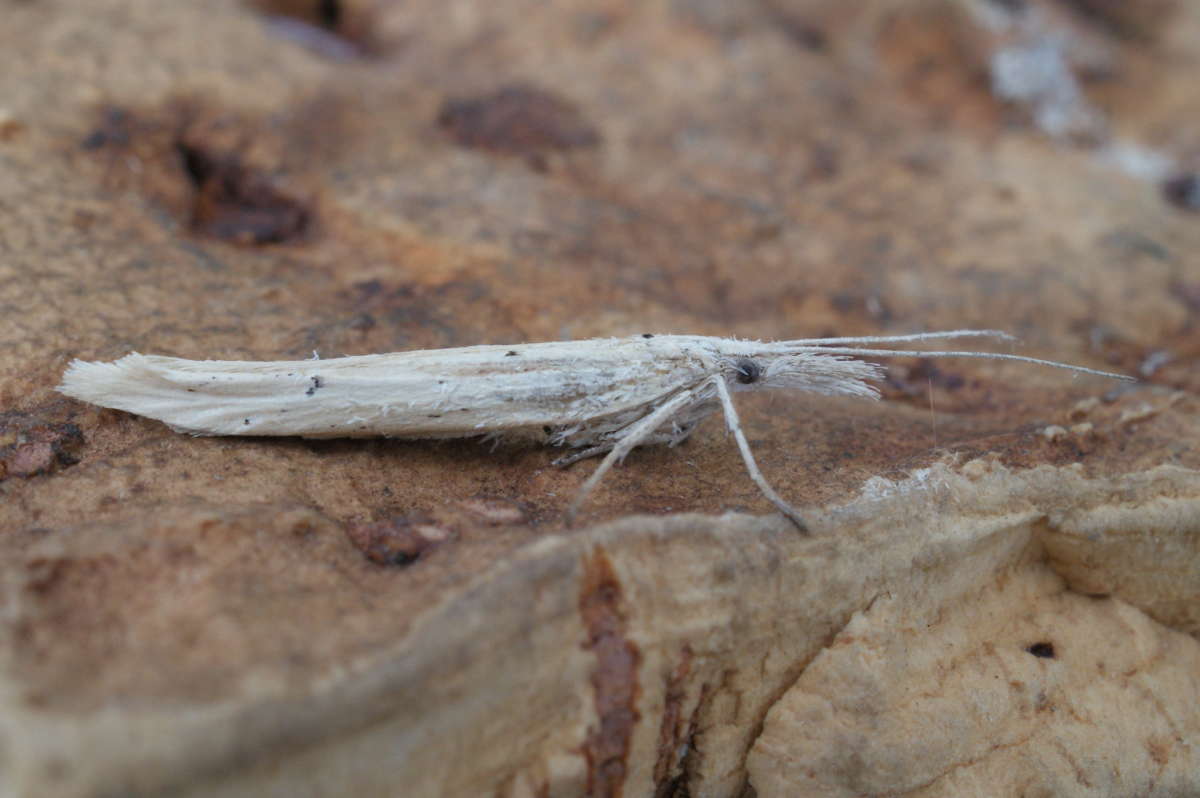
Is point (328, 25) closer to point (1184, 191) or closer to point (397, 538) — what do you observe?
point (397, 538)

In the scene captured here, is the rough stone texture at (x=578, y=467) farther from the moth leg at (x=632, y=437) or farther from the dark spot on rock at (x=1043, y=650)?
the moth leg at (x=632, y=437)

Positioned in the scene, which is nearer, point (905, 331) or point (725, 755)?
point (725, 755)

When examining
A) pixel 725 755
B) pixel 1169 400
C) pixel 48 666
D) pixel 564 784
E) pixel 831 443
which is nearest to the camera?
pixel 48 666

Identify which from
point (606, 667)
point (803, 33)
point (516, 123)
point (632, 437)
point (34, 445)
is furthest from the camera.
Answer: point (803, 33)

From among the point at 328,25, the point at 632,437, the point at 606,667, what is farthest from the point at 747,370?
the point at 328,25

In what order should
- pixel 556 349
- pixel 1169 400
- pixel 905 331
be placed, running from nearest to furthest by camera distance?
1. pixel 556 349
2. pixel 1169 400
3. pixel 905 331

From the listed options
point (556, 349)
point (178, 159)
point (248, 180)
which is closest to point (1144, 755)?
point (556, 349)

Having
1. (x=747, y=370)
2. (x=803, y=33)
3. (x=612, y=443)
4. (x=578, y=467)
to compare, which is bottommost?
(x=578, y=467)

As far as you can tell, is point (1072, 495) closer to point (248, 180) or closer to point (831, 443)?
point (831, 443)
